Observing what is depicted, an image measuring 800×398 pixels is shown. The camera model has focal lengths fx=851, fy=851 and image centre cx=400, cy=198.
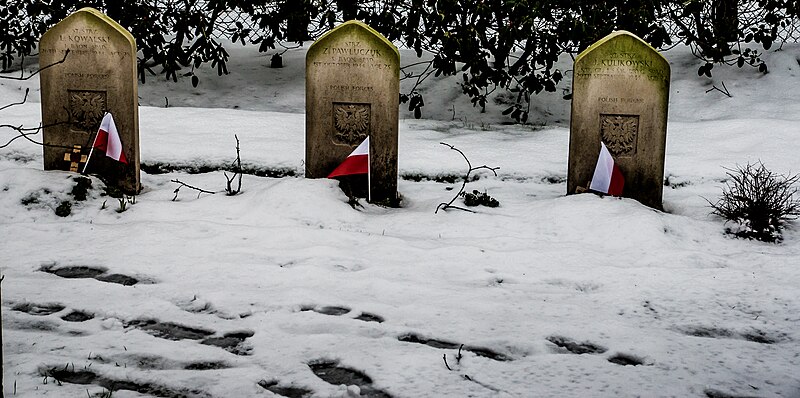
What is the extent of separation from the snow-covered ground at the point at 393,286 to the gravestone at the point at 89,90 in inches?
10.5

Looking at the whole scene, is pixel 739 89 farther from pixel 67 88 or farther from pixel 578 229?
pixel 67 88

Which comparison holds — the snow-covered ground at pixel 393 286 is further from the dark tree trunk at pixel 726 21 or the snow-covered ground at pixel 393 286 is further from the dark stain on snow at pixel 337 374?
the dark tree trunk at pixel 726 21

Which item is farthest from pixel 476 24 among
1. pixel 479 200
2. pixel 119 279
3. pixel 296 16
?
pixel 119 279

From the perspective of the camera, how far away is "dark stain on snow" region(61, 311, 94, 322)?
3495 millimetres

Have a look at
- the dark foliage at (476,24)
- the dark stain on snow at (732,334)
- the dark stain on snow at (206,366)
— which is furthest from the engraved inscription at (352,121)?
the dark stain on snow at (206,366)

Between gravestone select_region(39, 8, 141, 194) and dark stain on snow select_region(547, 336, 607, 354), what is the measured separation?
3.36 meters

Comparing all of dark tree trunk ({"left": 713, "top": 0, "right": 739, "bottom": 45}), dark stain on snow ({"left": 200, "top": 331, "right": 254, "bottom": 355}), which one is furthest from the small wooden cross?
dark tree trunk ({"left": 713, "top": 0, "right": 739, "bottom": 45})

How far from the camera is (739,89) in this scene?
9219 mm

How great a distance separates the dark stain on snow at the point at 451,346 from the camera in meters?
3.21

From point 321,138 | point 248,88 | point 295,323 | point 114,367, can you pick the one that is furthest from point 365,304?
point 248,88

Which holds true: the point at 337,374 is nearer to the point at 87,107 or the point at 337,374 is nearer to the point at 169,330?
the point at 169,330

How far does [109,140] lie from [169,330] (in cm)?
256

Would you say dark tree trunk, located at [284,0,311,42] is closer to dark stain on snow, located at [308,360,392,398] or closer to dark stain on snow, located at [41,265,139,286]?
dark stain on snow, located at [41,265,139,286]

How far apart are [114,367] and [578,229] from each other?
2.95m
